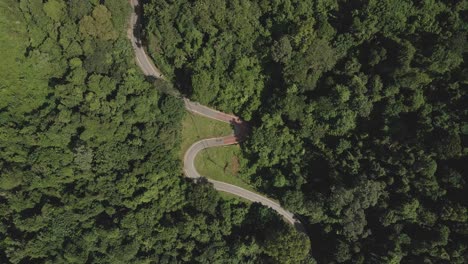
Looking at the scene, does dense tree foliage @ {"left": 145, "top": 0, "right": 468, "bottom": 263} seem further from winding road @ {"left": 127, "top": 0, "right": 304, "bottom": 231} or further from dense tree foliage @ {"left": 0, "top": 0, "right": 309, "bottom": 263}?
dense tree foliage @ {"left": 0, "top": 0, "right": 309, "bottom": 263}

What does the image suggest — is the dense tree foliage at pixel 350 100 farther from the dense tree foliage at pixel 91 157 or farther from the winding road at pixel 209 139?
the dense tree foliage at pixel 91 157

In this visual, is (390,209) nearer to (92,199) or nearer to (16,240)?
(92,199)

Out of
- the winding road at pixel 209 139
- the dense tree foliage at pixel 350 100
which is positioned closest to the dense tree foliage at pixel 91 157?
the winding road at pixel 209 139

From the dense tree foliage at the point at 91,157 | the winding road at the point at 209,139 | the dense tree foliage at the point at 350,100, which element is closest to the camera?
the dense tree foliage at the point at 350,100

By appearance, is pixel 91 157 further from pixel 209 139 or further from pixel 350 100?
pixel 350 100

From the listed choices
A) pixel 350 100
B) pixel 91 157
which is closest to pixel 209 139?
pixel 91 157
